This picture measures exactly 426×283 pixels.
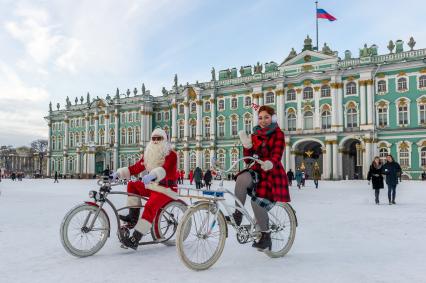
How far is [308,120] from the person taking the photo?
41156mm

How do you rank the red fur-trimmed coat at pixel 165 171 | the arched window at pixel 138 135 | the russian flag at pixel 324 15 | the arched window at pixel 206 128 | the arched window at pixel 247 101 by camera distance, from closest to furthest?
the red fur-trimmed coat at pixel 165 171 → the russian flag at pixel 324 15 → the arched window at pixel 247 101 → the arched window at pixel 206 128 → the arched window at pixel 138 135

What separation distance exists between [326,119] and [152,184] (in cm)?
3687

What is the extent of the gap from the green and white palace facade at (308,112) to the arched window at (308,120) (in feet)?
0.32

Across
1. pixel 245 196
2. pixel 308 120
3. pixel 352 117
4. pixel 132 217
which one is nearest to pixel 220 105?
pixel 308 120

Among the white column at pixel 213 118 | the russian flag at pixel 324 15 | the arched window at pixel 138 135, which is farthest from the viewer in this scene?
the arched window at pixel 138 135

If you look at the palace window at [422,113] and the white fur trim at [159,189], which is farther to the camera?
the palace window at [422,113]

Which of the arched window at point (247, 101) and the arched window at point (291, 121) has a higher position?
the arched window at point (247, 101)

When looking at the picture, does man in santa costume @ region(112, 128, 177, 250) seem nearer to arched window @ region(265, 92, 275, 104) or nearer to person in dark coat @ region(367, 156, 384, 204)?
person in dark coat @ region(367, 156, 384, 204)

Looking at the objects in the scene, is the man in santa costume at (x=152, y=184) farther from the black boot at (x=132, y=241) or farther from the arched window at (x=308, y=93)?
the arched window at (x=308, y=93)

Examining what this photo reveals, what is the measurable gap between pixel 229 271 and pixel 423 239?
12.0 ft

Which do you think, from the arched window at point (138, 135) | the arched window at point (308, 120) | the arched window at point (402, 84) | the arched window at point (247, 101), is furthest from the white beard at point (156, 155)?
the arched window at point (138, 135)

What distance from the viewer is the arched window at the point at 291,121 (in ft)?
138

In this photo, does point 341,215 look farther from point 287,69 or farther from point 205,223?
point 287,69

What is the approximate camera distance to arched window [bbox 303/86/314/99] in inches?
1610
